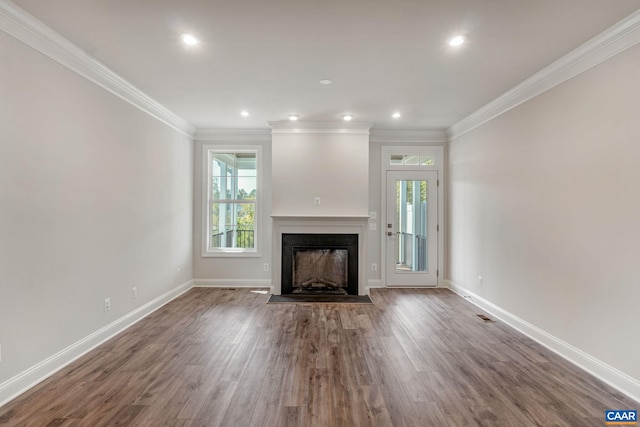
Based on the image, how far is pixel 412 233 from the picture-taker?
5.50m

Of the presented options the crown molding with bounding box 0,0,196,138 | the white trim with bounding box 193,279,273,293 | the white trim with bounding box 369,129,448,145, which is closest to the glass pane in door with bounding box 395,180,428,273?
the white trim with bounding box 369,129,448,145

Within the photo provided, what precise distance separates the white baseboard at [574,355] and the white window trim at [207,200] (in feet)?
12.2

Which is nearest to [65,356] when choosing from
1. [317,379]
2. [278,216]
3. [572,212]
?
[317,379]

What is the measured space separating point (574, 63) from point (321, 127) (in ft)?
10.4

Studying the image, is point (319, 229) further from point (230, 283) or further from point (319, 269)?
point (230, 283)

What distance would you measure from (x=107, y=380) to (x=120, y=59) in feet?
9.18

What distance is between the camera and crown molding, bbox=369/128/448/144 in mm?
5445

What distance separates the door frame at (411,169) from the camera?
216 inches

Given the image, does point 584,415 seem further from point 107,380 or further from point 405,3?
point 107,380

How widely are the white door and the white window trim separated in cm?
227

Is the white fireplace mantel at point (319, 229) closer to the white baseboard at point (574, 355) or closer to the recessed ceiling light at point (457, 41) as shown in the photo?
the white baseboard at point (574, 355)

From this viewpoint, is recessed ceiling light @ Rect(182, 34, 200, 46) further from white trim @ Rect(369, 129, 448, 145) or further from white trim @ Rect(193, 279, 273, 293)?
white trim @ Rect(193, 279, 273, 293)

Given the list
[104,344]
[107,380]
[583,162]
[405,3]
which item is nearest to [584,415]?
[583,162]

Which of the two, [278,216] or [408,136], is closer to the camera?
[278,216]
